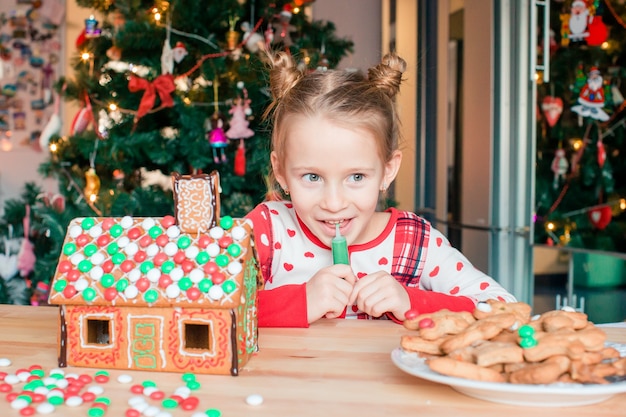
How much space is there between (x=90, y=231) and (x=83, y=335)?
13 cm

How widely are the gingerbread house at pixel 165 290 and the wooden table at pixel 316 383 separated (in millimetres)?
22

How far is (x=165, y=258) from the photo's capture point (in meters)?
0.79

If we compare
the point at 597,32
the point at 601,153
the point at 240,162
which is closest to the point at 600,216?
the point at 601,153

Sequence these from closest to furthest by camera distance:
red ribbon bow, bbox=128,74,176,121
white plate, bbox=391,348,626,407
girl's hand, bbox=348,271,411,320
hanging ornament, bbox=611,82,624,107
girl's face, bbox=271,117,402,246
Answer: white plate, bbox=391,348,626,407 → girl's hand, bbox=348,271,411,320 → girl's face, bbox=271,117,402,246 → hanging ornament, bbox=611,82,624,107 → red ribbon bow, bbox=128,74,176,121

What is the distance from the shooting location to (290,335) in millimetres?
947

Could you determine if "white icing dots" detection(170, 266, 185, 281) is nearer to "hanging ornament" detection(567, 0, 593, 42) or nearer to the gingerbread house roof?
the gingerbread house roof

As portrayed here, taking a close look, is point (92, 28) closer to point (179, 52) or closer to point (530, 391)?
point (179, 52)

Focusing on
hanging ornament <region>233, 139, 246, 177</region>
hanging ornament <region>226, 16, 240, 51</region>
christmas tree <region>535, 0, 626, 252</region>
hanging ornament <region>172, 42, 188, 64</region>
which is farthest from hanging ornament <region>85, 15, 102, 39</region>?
christmas tree <region>535, 0, 626, 252</region>

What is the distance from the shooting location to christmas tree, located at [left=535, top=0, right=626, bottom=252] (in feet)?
7.88

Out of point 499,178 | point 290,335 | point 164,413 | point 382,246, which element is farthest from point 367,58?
point 164,413

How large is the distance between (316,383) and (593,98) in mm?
2214

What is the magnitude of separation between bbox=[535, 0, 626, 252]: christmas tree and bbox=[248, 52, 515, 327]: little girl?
1.30m

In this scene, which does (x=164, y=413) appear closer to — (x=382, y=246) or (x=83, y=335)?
(x=83, y=335)

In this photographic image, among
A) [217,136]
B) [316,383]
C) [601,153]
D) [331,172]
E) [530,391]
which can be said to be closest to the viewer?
[530,391]
